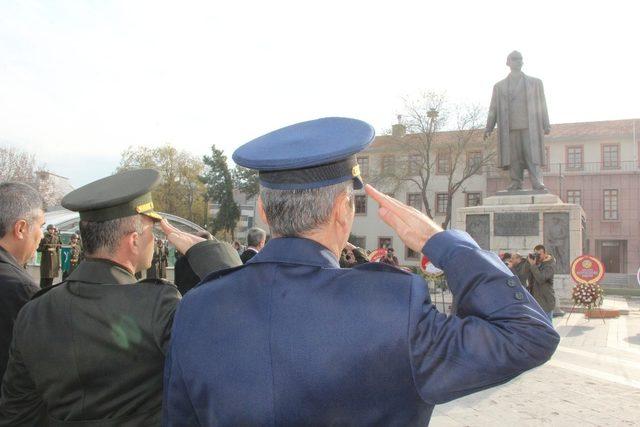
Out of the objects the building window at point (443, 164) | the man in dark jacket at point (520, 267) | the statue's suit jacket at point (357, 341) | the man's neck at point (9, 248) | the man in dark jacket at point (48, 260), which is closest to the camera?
the statue's suit jacket at point (357, 341)

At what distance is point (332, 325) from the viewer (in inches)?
49.9

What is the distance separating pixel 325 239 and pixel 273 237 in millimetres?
148

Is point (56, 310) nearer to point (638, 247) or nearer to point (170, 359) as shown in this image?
point (170, 359)

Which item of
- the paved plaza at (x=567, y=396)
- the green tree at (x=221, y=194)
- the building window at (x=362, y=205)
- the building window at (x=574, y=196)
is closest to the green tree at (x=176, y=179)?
the green tree at (x=221, y=194)

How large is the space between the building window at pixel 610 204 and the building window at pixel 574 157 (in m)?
3.19

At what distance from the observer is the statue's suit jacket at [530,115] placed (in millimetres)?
13750

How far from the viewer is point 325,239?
1.47 meters

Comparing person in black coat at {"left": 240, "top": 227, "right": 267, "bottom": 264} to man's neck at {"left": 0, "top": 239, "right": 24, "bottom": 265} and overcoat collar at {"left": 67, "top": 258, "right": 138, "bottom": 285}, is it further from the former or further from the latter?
overcoat collar at {"left": 67, "top": 258, "right": 138, "bottom": 285}

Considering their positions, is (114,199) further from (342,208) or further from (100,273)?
(342,208)

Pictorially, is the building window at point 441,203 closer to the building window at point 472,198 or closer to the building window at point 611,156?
the building window at point 472,198

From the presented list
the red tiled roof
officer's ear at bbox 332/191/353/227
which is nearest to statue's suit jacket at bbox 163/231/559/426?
officer's ear at bbox 332/191/353/227

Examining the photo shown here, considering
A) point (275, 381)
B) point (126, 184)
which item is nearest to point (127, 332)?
point (126, 184)

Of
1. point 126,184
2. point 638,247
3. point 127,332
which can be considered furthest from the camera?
point 638,247

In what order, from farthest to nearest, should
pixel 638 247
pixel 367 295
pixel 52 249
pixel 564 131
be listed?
pixel 564 131
pixel 638 247
pixel 52 249
pixel 367 295
